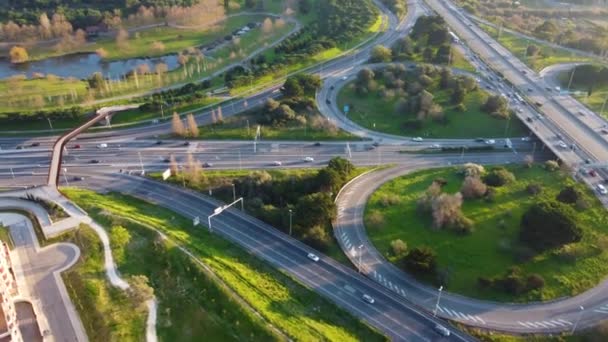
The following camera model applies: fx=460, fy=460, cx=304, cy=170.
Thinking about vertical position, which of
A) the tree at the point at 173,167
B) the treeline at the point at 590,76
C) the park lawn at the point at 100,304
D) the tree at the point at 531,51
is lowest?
the park lawn at the point at 100,304

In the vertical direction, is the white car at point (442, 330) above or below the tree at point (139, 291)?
below

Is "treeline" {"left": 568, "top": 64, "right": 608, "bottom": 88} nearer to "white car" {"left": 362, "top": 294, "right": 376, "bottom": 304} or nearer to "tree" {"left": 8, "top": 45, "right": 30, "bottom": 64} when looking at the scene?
"white car" {"left": 362, "top": 294, "right": 376, "bottom": 304}

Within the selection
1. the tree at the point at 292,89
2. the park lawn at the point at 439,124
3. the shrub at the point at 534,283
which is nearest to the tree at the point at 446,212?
the shrub at the point at 534,283

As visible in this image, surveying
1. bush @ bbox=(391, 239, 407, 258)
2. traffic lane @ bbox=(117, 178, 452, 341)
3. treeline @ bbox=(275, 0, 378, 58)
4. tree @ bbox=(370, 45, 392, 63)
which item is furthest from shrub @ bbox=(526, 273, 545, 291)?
treeline @ bbox=(275, 0, 378, 58)

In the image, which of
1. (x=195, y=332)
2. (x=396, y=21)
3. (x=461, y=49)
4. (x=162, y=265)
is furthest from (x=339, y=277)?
(x=396, y=21)

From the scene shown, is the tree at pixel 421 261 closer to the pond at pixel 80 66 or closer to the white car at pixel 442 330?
the white car at pixel 442 330

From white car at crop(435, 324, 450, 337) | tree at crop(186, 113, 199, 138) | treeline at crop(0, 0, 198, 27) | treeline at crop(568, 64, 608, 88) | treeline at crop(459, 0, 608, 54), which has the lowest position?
white car at crop(435, 324, 450, 337)

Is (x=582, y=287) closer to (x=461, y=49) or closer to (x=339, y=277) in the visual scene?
(x=339, y=277)
